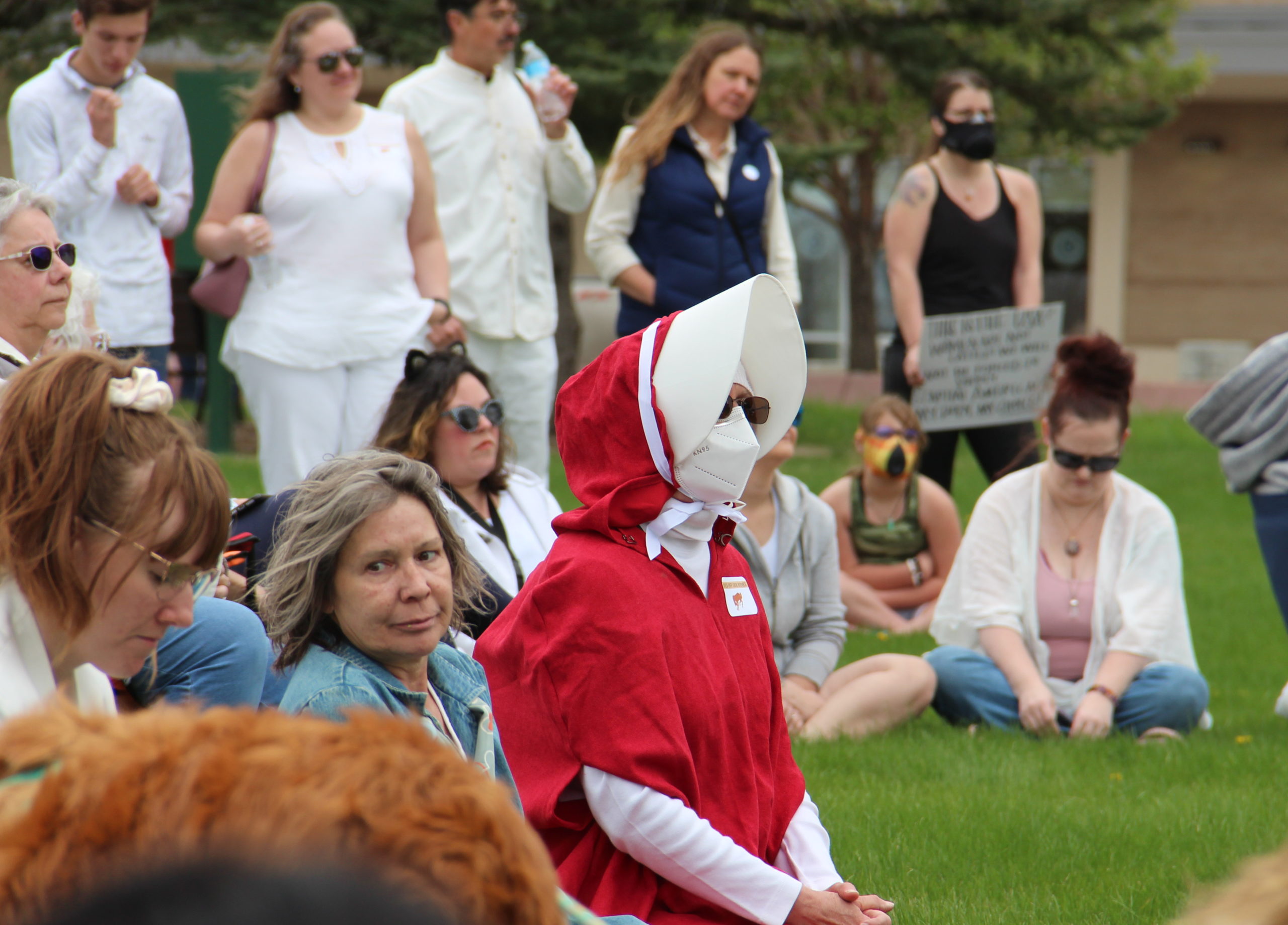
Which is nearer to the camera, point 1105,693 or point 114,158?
point 1105,693

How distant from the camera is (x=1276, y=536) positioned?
5.40 metres

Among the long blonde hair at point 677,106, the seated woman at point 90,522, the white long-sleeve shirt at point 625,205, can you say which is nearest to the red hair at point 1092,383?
the white long-sleeve shirt at point 625,205

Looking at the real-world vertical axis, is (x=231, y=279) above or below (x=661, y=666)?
above

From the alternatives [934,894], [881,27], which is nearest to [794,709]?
[934,894]

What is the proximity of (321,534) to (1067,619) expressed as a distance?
12.0ft

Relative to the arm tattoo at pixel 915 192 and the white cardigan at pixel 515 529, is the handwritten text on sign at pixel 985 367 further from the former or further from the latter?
the white cardigan at pixel 515 529

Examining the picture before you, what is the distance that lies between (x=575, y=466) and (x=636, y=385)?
10.4 inches

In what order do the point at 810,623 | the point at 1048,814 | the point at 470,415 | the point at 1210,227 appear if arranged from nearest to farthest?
the point at 1048,814 < the point at 470,415 < the point at 810,623 < the point at 1210,227

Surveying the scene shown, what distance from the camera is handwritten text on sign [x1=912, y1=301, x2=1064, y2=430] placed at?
726cm

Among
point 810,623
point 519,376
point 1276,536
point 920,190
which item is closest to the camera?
point 1276,536

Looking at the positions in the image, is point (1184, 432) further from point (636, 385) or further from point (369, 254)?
point (636, 385)

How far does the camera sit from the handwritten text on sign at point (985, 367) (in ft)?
23.8

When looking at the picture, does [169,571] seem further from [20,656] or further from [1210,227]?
[1210,227]

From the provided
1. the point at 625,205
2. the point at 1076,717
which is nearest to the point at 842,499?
the point at 625,205
